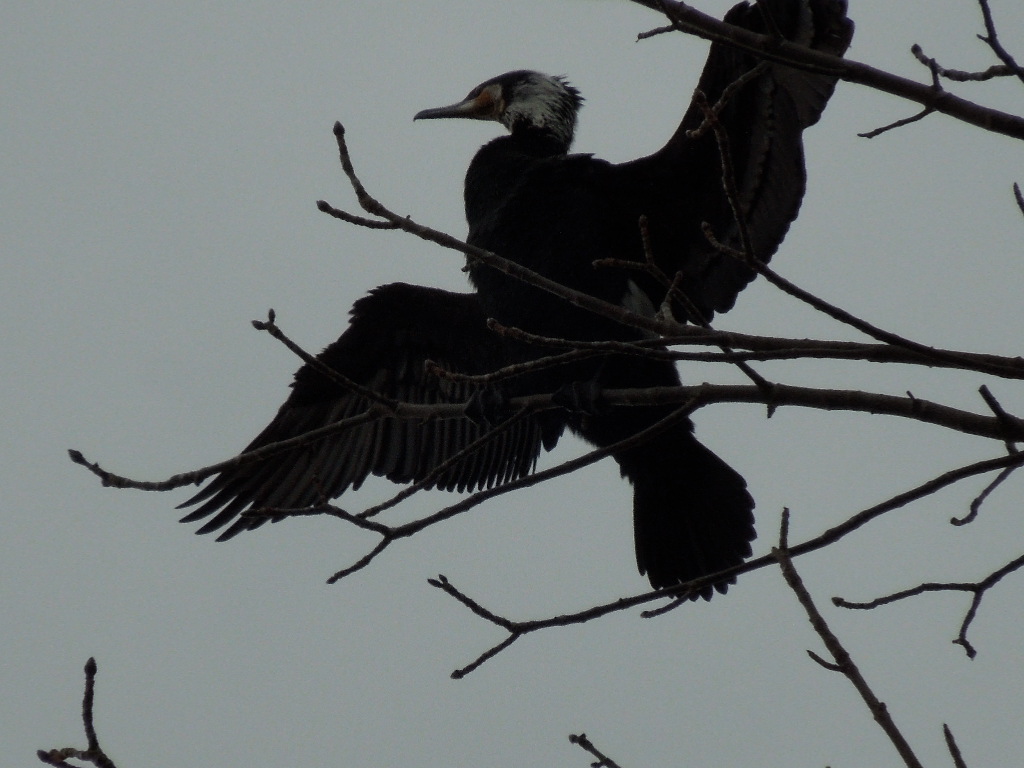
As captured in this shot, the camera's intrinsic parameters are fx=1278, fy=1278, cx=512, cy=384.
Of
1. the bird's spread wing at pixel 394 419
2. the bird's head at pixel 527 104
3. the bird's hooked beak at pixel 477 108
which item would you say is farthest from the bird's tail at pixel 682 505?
the bird's hooked beak at pixel 477 108

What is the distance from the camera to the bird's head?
4836 millimetres

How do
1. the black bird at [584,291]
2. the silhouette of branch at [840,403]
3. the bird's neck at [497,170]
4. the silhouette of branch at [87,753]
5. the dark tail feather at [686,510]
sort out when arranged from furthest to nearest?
1. the bird's neck at [497,170]
2. the dark tail feather at [686,510]
3. the black bird at [584,291]
4. the silhouette of branch at [840,403]
5. the silhouette of branch at [87,753]

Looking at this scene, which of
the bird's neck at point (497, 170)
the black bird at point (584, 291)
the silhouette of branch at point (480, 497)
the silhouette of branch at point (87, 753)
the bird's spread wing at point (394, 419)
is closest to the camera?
the silhouette of branch at point (87, 753)

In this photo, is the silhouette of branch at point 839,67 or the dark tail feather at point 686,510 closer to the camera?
the silhouette of branch at point 839,67

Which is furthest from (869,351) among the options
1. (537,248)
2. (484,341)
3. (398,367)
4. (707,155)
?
(398,367)

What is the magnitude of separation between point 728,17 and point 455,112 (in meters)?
2.36

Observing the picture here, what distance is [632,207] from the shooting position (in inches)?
153

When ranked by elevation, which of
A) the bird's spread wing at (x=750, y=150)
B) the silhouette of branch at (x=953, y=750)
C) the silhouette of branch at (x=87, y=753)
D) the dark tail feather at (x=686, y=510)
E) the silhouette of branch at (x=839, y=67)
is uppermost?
the bird's spread wing at (x=750, y=150)

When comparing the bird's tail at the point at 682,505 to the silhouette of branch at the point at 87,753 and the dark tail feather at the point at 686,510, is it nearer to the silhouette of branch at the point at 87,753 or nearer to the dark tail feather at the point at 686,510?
the dark tail feather at the point at 686,510

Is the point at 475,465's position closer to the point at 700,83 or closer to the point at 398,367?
the point at 398,367

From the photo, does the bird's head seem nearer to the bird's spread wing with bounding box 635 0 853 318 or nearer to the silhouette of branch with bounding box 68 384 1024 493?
the bird's spread wing with bounding box 635 0 853 318

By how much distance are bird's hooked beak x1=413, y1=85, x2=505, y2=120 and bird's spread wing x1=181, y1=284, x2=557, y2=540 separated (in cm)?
86

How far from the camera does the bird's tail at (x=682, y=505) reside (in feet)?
13.1

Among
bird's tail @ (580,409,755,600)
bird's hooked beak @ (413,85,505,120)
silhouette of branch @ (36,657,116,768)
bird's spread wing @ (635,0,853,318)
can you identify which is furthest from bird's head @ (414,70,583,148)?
silhouette of branch @ (36,657,116,768)
